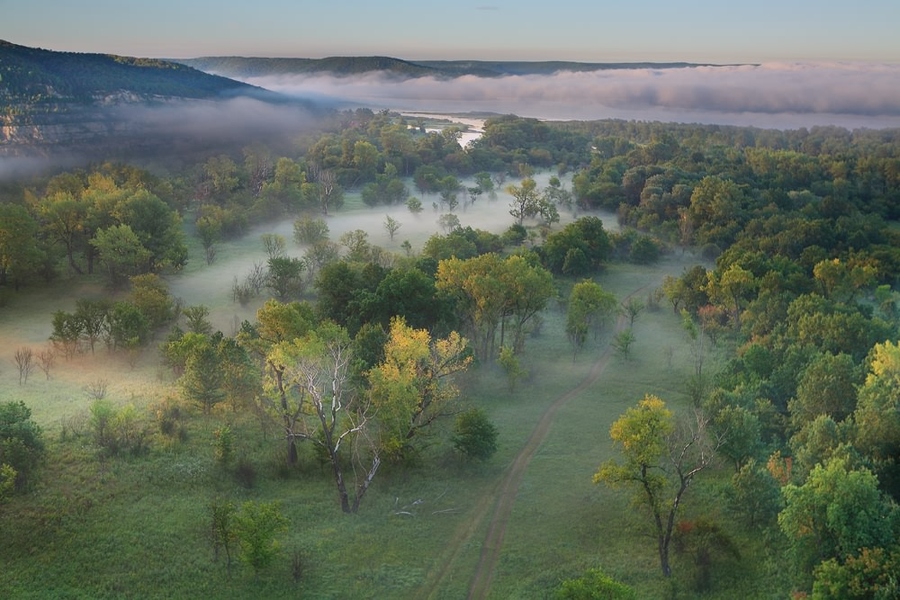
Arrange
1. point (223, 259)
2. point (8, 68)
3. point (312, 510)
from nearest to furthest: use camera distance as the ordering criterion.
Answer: point (312, 510), point (223, 259), point (8, 68)

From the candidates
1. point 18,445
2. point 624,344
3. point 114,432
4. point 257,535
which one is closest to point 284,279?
point 114,432

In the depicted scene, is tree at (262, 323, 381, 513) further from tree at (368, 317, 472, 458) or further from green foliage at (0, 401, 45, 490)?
green foliage at (0, 401, 45, 490)

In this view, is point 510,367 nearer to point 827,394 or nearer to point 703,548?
point 827,394

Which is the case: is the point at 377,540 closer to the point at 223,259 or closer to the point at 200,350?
the point at 200,350

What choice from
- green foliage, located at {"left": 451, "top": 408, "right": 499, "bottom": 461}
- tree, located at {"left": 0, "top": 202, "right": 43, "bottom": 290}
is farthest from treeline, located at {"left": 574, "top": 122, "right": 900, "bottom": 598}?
tree, located at {"left": 0, "top": 202, "right": 43, "bottom": 290}

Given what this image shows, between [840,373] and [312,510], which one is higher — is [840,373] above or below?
above

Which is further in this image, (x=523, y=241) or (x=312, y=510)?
(x=523, y=241)

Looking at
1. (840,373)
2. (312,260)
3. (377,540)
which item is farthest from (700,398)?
(312,260)

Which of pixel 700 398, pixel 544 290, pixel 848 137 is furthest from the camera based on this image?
pixel 848 137

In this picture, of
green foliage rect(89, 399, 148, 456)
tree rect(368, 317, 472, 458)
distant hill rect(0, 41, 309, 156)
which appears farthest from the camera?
distant hill rect(0, 41, 309, 156)
